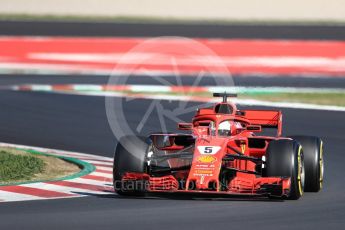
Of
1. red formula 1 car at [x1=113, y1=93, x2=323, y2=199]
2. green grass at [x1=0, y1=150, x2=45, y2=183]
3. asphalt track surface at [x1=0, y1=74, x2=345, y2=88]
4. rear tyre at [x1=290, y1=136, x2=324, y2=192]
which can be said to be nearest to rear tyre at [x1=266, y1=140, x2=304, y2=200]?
red formula 1 car at [x1=113, y1=93, x2=323, y2=199]

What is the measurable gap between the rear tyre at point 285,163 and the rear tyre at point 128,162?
1607 millimetres

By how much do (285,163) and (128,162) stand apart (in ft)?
6.56

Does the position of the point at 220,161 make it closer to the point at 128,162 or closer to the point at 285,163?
the point at 285,163

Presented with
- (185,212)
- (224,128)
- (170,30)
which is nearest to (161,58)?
(170,30)

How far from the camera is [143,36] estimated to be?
4688 centimetres

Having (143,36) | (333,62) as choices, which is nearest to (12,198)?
(333,62)

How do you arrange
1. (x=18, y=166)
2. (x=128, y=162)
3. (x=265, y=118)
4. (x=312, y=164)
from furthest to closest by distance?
(x=18, y=166) → (x=265, y=118) → (x=312, y=164) → (x=128, y=162)

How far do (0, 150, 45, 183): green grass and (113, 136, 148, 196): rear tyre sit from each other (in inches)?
82.0

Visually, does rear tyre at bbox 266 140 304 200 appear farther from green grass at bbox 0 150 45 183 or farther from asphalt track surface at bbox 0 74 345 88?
asphalt track surface at bbox 0 74 345 88

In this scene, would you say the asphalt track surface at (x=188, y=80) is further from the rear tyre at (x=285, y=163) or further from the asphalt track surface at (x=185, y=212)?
the rear tyre at (x=285, y=163)

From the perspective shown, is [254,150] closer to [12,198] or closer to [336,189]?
[336,189]

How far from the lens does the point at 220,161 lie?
1352 cm

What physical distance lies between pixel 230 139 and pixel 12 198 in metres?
2.87

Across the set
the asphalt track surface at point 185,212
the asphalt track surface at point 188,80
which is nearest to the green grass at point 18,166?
the asphalt track surface at point 185,212
